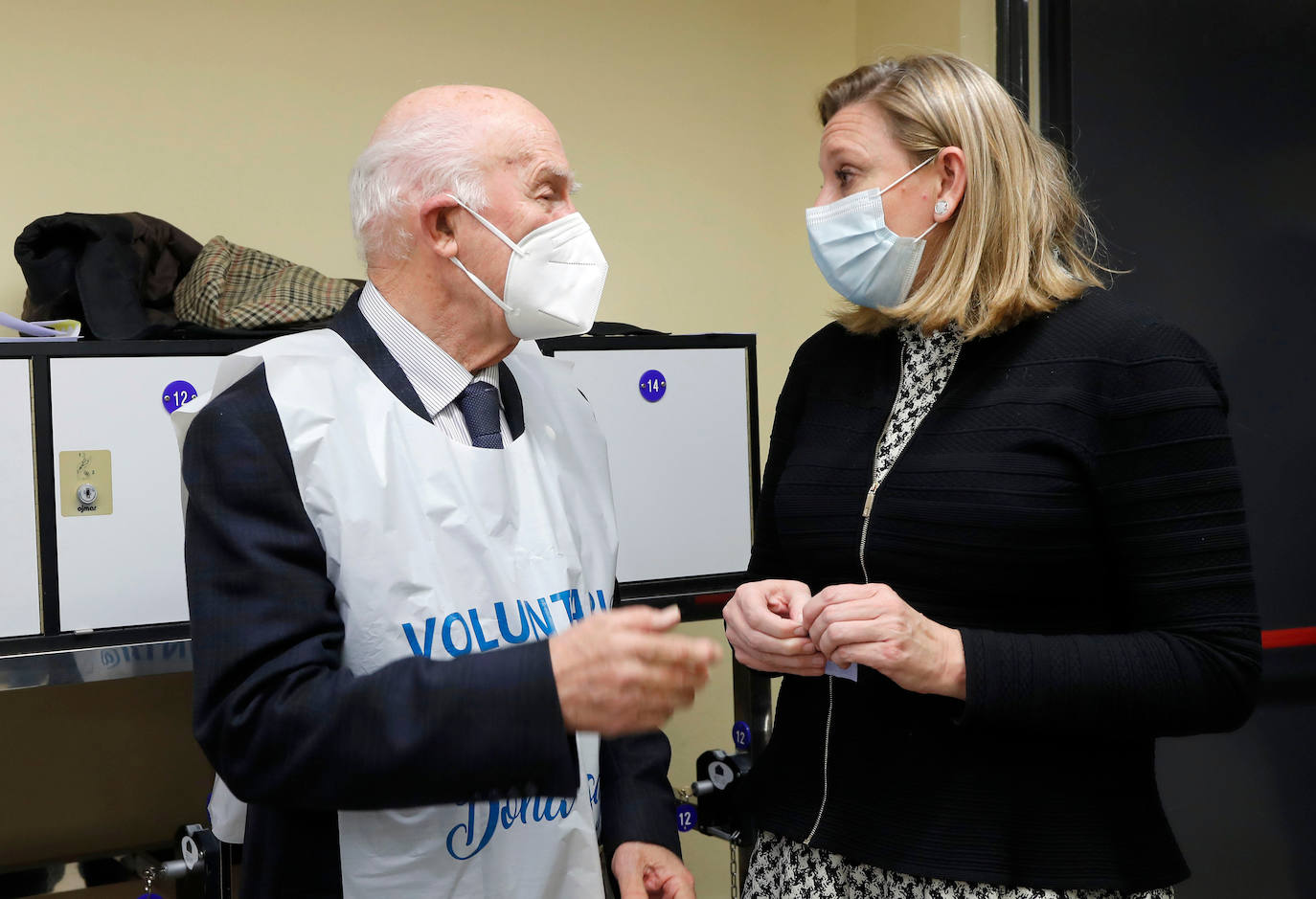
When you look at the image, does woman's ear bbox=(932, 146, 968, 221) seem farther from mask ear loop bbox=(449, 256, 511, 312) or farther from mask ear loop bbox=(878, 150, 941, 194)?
mask ear loop bbox=(449, 256, 511, 312)

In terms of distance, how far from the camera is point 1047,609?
3.62 ft

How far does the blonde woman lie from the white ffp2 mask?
11.6 inches

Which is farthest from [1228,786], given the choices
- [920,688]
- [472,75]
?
[472,75]

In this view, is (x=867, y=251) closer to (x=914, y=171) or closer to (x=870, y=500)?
(x=914, y=171)

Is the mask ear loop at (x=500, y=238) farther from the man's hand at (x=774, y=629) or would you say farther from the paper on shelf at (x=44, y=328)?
the paper on shelf at (x=44, y=328)

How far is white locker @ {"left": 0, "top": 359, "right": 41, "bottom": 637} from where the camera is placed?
165 centimetres

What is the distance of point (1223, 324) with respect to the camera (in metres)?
2.38

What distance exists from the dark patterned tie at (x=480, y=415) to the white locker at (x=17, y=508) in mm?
870

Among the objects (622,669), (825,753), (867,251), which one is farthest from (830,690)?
(867,251)

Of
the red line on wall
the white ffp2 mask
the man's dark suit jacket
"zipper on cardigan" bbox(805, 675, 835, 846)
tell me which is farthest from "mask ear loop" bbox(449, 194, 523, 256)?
the red line on wall

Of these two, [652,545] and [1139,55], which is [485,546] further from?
[1139,55]

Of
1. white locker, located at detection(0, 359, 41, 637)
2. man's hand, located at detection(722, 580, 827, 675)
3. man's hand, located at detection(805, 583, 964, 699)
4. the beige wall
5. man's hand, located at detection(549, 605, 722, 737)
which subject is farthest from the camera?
the beige wall

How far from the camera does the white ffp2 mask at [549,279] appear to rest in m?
1.19

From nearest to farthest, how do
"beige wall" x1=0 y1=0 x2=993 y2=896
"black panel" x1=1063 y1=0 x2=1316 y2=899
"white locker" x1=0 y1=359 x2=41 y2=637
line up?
"white locker" x1=0 y1=359 x2=41 y2=637, "beige wall" x1=0 y1=0 x2=993 y2=896, "black panel" x1=1063 y1=0 x2=1316 y2=899
